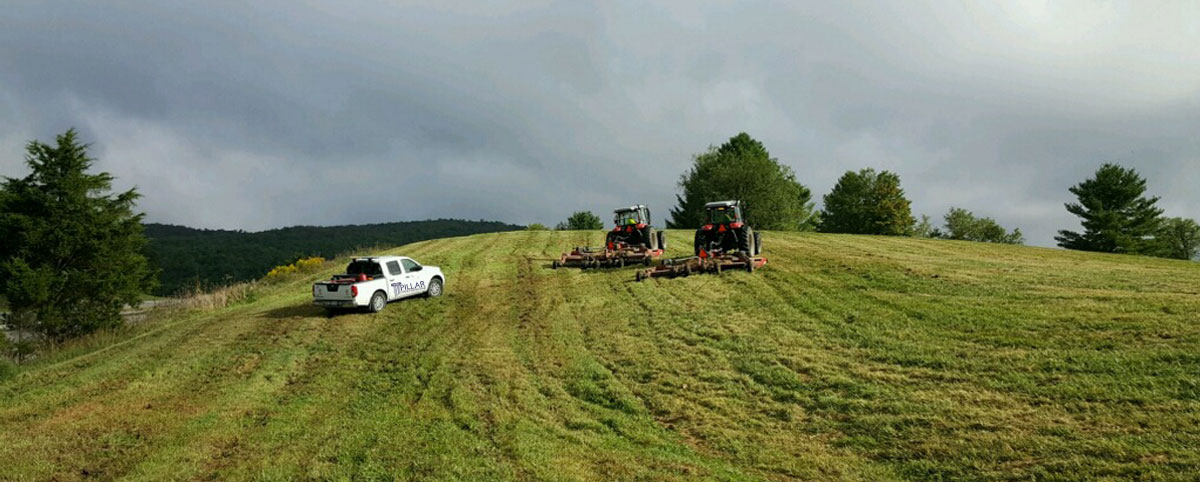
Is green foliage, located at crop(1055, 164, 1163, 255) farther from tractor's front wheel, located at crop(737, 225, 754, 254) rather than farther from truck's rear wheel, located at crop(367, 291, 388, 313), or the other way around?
truck's rear wheel, located at crop(367, 291, 388, 313)

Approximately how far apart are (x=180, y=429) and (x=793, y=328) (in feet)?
34.7

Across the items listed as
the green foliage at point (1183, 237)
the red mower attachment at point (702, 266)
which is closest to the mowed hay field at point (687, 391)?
the red mower attachment at point (702, 266)

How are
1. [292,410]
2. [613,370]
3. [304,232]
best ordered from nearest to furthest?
[292,410] < [613,370] < [304,232]

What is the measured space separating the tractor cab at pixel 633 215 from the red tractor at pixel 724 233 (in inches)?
163

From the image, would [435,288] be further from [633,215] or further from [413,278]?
[633,215]

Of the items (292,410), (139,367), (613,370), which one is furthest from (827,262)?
(139,367)

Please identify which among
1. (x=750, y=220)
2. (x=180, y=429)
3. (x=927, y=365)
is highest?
(x=750, y=220)

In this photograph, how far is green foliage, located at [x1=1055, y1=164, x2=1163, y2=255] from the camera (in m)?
49.0

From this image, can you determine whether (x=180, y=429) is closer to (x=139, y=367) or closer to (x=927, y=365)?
(x=139, y=367)

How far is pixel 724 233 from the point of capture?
65.3ft

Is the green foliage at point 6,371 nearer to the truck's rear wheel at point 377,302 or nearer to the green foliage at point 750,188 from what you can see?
the truck's rear wheel at point 377,302

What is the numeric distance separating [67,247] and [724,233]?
29121 mm

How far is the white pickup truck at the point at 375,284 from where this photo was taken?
51.8ft

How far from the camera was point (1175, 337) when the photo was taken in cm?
801
